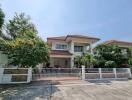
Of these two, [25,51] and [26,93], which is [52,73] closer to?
[25,51]

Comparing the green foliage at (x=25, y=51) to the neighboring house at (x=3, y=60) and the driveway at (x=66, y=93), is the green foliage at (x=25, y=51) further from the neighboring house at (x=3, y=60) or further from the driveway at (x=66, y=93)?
the driveway at (x=66, y=93)

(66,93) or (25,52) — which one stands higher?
(25,52)

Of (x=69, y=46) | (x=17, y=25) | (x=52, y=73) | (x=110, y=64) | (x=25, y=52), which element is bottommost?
(x=52, y=73)

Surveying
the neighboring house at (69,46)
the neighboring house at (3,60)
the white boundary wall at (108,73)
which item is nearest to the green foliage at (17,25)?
the neighboring house at (69,46)

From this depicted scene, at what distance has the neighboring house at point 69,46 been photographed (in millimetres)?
20953

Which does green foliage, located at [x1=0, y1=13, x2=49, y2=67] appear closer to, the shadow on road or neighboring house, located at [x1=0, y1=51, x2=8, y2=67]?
neighboring house, located at [x1=0, y1=51, x2=8, y2=67]

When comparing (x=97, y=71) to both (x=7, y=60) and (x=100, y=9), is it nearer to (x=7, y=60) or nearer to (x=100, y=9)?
(x=100, y=9)

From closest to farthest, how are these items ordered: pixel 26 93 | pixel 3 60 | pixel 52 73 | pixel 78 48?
pixel 26 93
pixel 3 60
pixel 52 73
pixel 78 48

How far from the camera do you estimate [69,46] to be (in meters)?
22.8

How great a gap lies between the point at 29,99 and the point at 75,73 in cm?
801

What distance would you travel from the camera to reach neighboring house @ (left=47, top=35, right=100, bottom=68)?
2095 cm

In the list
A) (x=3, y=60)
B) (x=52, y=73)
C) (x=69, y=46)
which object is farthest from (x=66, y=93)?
(x=69, y=46)

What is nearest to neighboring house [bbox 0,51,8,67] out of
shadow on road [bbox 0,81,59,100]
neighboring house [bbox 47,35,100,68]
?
shadow on road [bbox 0,81,59,100]

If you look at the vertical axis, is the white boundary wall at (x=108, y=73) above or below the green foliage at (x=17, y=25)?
below
